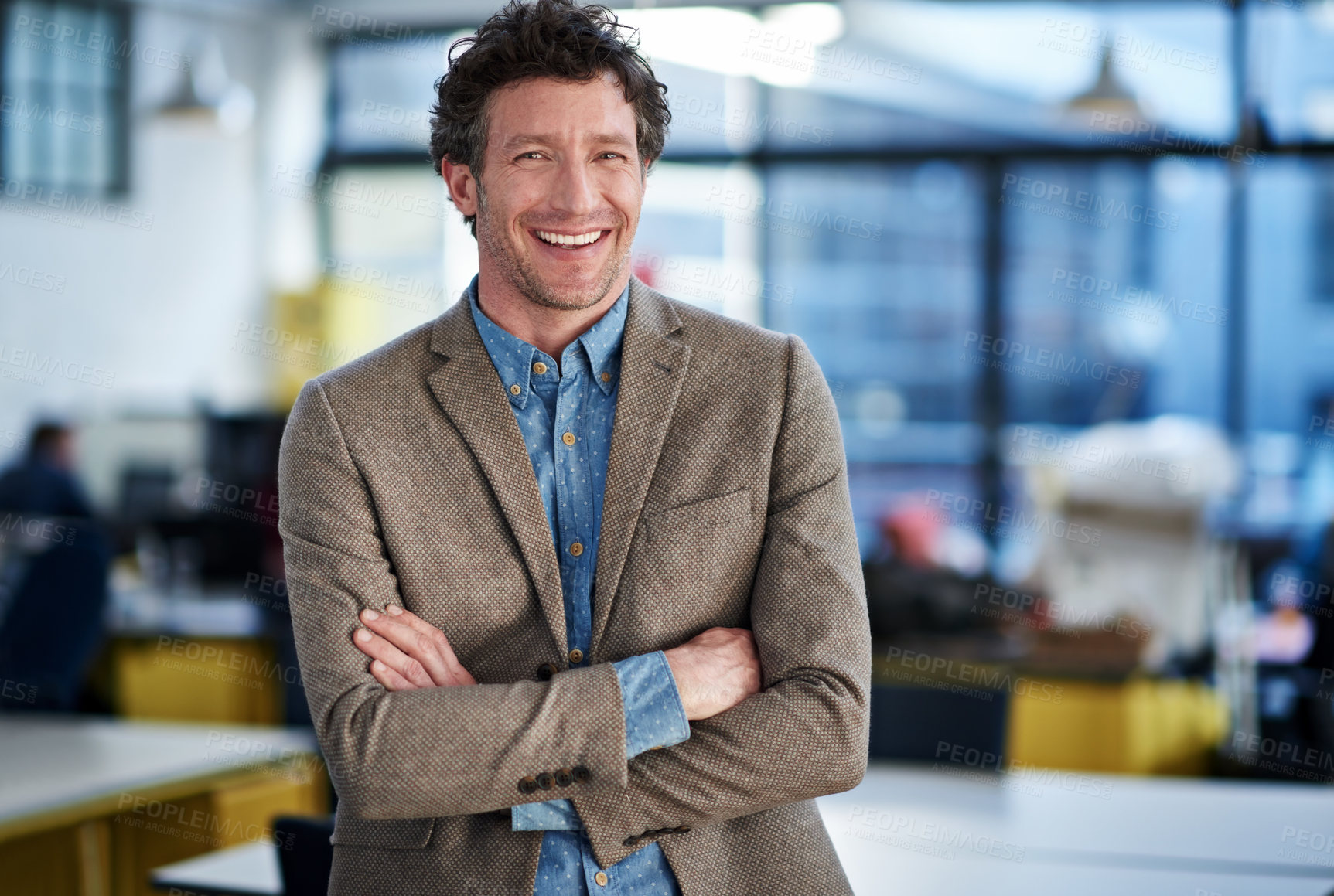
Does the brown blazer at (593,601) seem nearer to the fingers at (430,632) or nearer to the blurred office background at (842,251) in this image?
the fingers at (430,632)

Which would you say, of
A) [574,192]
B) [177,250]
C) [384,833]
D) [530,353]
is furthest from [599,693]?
[177,250]

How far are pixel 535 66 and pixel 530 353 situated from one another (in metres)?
0.32

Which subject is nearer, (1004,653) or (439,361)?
(439,361)

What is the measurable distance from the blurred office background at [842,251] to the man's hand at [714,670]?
4479mm

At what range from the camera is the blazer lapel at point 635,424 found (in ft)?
5.17

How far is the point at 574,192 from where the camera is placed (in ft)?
5.15

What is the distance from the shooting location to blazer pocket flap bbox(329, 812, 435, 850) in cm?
155

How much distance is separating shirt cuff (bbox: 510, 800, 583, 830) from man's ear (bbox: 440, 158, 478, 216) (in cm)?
67

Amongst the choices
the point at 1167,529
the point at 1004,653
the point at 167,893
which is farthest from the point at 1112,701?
the point at 167,893

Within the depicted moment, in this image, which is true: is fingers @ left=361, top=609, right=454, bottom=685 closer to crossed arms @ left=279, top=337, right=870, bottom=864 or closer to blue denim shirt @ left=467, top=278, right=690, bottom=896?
crossed arms @ left=279, top=337, right=870, bottom=864

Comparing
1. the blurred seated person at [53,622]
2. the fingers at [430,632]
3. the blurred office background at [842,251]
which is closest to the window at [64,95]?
the blurred office background at [842,251]

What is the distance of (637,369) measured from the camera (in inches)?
65.2

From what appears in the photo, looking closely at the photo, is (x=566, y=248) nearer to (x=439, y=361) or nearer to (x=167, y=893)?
(x=439, y=361)

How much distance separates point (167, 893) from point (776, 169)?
700cm
